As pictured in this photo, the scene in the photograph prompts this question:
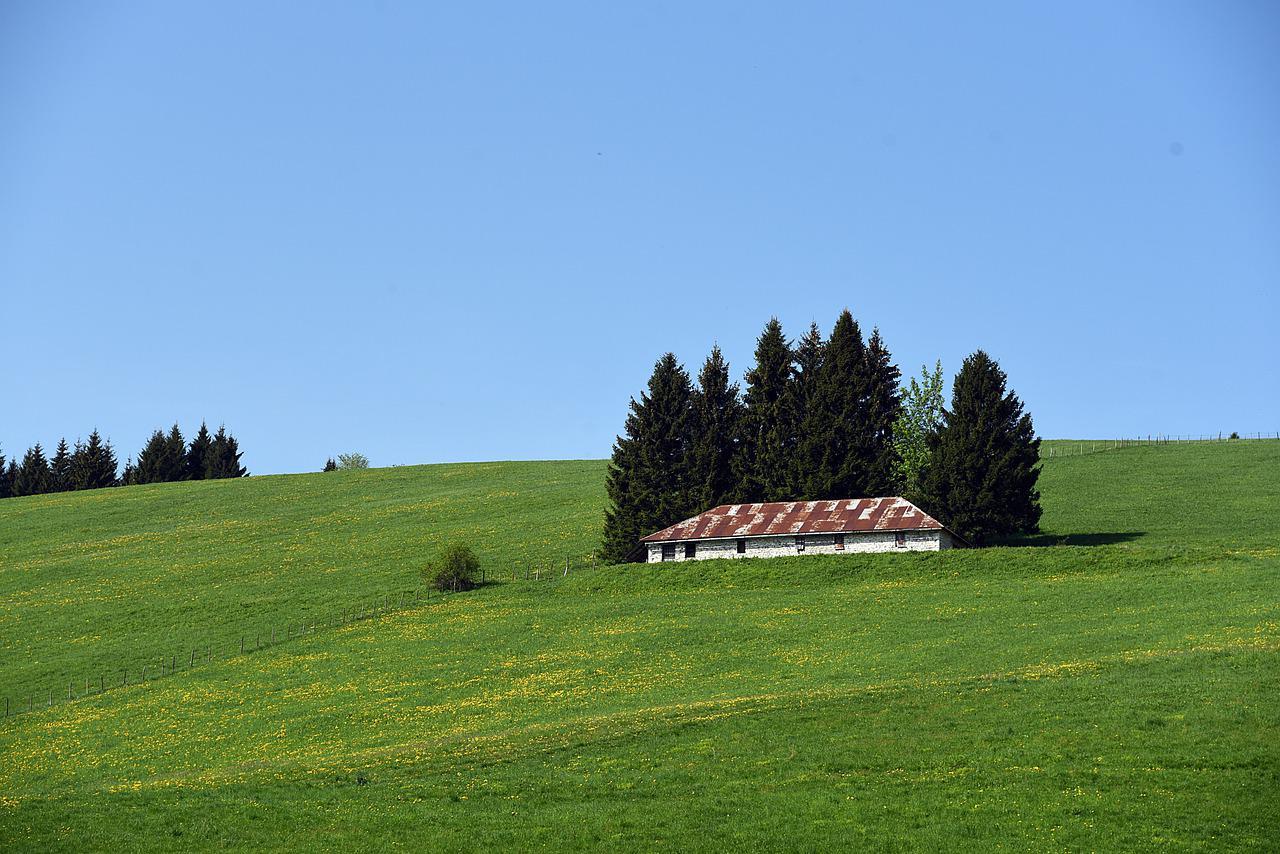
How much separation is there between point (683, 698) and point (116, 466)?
419ft

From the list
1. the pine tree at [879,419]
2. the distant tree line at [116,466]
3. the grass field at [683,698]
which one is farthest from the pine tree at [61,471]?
the pine tree at [879,419]

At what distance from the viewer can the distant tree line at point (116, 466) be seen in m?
155

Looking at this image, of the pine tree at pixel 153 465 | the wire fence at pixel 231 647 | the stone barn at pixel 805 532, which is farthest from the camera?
the pine tree at pixel 153 465

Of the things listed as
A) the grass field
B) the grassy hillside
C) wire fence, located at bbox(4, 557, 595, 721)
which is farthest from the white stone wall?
the grassy hillside

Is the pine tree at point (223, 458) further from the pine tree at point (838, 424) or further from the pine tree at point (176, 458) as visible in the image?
the pine tree at point (838, 424)

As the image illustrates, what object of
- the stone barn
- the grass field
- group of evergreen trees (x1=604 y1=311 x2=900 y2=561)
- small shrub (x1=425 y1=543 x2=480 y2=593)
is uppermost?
group of evergreen trees (x1=604 y1=311 x2=900 y2=561)

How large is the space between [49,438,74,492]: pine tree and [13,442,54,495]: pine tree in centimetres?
45

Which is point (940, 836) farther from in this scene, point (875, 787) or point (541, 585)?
point (541, 585)

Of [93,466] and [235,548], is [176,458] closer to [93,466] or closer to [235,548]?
[93,466]

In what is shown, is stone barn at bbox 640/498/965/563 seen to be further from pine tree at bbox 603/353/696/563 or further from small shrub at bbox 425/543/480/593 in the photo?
small shrub at bbox 425/543/480/593

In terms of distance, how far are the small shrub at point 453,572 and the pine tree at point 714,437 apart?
57.6 feet

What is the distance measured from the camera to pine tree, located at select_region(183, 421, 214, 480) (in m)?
158

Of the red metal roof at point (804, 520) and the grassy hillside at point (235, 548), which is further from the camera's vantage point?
the red metal roof at point (804, 520)

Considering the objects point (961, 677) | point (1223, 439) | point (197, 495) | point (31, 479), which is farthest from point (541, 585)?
point (31, 479)
